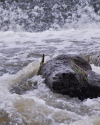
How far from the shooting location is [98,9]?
42.1ft

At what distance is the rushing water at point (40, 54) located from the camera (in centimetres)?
238

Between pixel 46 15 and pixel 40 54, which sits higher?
pixel 46 15

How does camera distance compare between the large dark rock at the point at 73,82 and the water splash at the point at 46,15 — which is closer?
the large dark rock at the point at 73,82

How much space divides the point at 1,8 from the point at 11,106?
12400 millimetres

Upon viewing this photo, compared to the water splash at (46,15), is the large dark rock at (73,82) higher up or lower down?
lower down

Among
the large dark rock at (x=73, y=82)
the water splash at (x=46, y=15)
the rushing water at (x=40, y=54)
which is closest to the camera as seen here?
the rushing water at (x=40, y=54)

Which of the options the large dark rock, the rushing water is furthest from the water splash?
the large dark rock

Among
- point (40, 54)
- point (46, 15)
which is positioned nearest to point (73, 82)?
point (40, 54)

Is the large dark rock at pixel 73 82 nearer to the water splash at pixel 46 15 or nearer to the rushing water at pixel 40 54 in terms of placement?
the rushing water at pixel 40 54

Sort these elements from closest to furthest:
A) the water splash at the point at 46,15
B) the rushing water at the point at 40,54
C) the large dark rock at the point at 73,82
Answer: the rushing water at the point at 40,54 < the large dark rock at the point at 73,82 < the water splash at the point at 46,15

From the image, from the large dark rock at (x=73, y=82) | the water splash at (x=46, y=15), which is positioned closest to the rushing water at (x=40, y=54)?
the water splash at (x=46, y=15)

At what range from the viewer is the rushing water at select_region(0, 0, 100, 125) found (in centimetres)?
238

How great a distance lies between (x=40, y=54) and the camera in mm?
5879

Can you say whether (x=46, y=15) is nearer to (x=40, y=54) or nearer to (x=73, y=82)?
(x=40, y=54)
